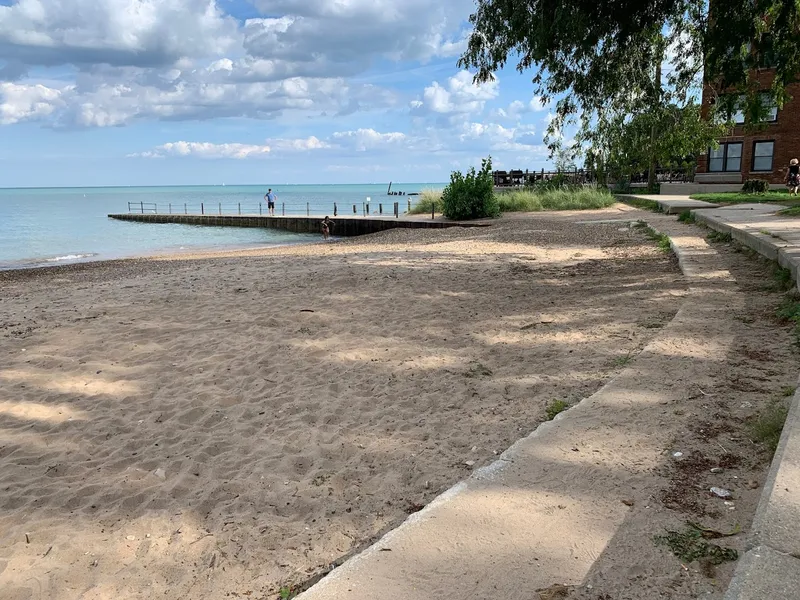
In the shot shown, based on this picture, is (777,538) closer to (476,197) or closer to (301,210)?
(476,197)

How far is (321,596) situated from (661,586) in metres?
1.24

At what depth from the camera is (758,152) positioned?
3538cm

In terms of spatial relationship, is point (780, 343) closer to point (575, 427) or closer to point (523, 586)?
point (575, 427)

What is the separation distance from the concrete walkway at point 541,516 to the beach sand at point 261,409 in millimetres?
539

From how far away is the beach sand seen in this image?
3178 millimetres

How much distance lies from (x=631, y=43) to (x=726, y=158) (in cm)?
3127

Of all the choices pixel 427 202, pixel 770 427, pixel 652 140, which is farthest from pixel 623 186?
pixel 770 427

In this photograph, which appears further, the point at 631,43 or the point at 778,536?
the point at 631,43

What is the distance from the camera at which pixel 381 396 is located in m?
5.27

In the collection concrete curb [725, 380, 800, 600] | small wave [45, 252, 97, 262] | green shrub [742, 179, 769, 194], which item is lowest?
small wave [45, 252, 97, 262]

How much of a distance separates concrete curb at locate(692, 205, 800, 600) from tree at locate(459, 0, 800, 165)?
6265 mm

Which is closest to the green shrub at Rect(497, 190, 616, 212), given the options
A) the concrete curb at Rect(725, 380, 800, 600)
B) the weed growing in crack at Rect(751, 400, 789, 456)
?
the weed growing in crack at Rect(751, 400, 789, 456)

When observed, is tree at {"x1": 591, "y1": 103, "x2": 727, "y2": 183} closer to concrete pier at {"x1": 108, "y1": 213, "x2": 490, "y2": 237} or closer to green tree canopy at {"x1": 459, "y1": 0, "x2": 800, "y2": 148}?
concrete pier at {"x1": 108, "y1": 213, "x2": 490, "y2": 237}

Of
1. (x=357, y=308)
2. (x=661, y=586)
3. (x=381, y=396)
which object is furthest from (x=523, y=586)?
(x=357, y=308)
